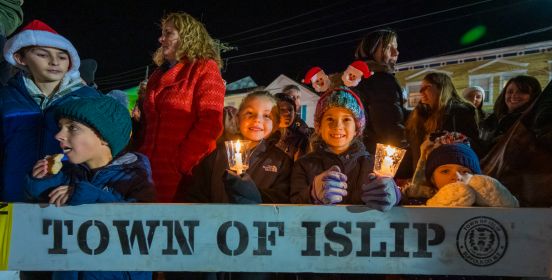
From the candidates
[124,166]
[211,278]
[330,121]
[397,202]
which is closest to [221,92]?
[330,121]

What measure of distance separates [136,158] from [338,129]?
4.77 feet

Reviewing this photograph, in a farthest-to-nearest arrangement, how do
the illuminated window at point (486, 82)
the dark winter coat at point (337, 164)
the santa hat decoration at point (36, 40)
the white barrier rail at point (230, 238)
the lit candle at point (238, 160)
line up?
1. the illuminated window at point (486, 82)
2. the santa hat decoration at point (36, 40)
3. the dark winter coat at point (337, 164)
4. the white barrier rail at point (230, 238)
5. the lit candle at point (238, 160)

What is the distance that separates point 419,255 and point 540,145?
65.5 inches

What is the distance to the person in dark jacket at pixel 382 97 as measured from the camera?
4680mm

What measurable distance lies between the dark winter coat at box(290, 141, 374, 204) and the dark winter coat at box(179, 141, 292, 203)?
0.67 ft

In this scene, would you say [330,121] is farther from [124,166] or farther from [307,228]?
[124,166]

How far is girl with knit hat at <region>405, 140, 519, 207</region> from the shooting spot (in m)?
2.57

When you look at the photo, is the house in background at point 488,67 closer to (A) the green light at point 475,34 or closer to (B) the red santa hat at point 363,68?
(A) the green light at point 475,34

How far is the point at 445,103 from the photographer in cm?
479

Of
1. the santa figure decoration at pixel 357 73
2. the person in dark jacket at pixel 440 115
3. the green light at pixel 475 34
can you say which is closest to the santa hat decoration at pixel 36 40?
the santa figure decoration at pixel 357 73

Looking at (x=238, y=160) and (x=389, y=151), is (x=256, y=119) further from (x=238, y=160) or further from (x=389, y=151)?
(x=389, y=151)

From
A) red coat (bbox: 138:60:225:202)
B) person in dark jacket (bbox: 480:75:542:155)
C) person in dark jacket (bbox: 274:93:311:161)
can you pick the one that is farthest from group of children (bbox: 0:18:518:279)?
person in dark jacket (bbox: 480:75:542:155)

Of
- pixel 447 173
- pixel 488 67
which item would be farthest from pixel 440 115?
pixel 488 67

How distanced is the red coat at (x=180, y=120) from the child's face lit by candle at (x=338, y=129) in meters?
0.89
